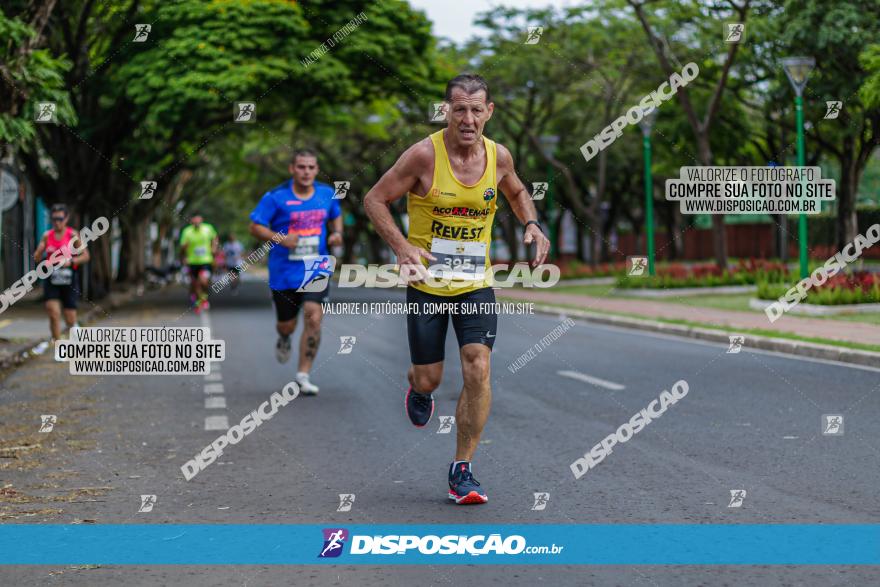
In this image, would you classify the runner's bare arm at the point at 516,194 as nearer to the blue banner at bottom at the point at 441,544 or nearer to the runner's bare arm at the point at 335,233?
the blue banner at bottom at the point at 441,544

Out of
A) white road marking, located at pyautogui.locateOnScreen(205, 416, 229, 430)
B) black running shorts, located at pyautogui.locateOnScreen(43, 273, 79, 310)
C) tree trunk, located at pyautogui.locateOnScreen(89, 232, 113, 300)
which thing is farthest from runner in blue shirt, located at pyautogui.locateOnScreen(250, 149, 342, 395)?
tree trunk, located at pyautogui.locateOnScreen(89, 232, 113, 300)

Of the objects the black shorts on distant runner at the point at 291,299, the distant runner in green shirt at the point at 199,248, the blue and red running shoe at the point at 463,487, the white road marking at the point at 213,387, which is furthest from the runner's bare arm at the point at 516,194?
the distant runner in green shirt at the point at 199,248

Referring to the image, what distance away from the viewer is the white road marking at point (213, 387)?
11.1m

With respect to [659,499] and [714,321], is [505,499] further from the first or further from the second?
[714,321]

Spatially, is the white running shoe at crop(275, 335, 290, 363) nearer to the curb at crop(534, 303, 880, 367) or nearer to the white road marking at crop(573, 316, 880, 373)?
the white road marking at crop(573, 316, 880, 373)

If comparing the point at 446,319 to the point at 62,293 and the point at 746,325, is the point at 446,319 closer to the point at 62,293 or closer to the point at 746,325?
the point at 62,293

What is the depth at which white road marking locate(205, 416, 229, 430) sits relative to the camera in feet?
28.9

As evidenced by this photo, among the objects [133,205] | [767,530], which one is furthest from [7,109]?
[133,205]

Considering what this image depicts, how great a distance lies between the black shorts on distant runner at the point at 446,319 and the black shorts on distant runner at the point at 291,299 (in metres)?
4.37

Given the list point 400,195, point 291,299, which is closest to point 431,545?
point 400,195

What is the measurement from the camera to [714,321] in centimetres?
1805

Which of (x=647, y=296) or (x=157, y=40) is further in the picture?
(x=647, y=296)

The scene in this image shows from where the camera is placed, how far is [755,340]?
47.9ft

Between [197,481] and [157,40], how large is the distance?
19.9 meters
